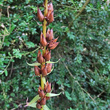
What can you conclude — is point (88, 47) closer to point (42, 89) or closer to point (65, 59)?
point (65, 59)

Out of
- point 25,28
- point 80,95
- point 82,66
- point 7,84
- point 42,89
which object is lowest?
point 80,95

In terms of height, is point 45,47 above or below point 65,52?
Answer: above

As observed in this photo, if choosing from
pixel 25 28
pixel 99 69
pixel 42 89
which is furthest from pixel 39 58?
pixel 99 69

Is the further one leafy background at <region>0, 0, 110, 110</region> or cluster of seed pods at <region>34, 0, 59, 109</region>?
leafy background at <region>0, 0, 110, 110</region>

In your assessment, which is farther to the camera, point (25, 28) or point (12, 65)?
point (12, 65)

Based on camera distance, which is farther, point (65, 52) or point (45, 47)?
point (65, 52)

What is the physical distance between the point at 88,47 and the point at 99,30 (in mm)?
234

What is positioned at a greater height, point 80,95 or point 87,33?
point 87,33

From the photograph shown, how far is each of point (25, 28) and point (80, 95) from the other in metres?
0.82

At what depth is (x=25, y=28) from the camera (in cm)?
127

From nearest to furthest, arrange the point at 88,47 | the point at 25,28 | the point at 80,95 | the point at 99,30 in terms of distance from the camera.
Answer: the point at 25,28 < the point at 80,95 < the point at 99,30 < the point at 88,47

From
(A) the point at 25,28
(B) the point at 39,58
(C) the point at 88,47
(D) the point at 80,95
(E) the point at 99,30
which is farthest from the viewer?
(C) the point at 88,47

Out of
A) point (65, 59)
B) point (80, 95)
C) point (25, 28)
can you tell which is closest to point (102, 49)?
point (65, 59)

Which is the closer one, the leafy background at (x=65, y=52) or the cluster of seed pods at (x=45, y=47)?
the cluster of seed pods at (x=45, y=47)
